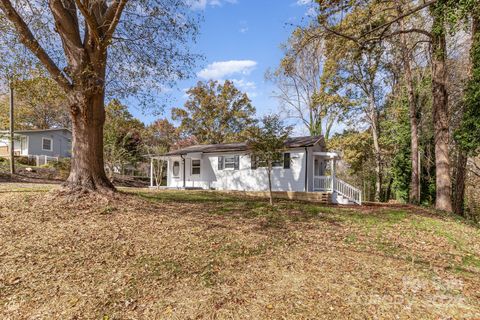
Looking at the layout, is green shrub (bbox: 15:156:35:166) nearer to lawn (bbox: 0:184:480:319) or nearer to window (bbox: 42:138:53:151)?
window (bbox: 42:138:53:151)

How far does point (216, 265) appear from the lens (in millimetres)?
4855

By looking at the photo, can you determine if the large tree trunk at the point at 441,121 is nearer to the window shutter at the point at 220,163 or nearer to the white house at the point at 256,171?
the white house at the point at 256,171

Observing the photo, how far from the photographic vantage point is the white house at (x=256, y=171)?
14.8m

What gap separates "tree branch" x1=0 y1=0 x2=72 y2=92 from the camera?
6.43m

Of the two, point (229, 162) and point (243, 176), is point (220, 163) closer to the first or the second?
point (229, 162)

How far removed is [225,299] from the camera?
150 inches

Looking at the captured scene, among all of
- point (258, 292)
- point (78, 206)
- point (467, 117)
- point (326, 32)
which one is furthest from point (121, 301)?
point (467, 117)

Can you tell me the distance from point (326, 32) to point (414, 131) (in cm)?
982

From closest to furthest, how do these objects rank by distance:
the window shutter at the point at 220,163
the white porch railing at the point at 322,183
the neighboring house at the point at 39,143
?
the white porch railing at the point at 322,183 → the window shutter at the point at 220,163 → the neighboring house at the point at 39,143

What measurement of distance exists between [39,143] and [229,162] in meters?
22.1

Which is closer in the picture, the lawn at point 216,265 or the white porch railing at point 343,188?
the lawn at point 216,265

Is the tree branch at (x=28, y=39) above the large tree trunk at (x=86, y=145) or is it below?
above

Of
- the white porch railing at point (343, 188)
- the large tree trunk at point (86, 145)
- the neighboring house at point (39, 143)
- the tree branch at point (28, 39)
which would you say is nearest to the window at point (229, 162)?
the white porch railing at point (343, 188)

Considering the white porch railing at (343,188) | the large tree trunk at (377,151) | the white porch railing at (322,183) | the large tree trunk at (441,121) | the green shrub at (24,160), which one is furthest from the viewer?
the green shrub at (24,160)
